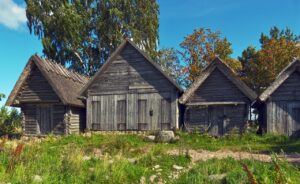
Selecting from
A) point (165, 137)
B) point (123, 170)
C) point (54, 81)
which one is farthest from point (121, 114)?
point (123, 170)

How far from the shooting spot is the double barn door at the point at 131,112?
2120cm

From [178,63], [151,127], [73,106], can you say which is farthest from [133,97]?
[178,63]

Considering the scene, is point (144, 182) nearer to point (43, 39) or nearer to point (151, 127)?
point (151, 127)

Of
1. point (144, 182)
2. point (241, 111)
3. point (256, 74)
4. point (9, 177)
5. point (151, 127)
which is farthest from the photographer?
point (256, 74)

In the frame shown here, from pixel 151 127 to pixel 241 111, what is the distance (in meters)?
6.16

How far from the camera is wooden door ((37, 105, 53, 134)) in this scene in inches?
891

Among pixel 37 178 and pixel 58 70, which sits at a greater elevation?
pixel 58 70

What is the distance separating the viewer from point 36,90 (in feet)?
74.3

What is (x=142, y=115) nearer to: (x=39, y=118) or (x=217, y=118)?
(x=217, y=118)

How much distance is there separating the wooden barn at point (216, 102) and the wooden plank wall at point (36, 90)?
960 cm

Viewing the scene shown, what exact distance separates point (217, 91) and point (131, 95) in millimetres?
6057

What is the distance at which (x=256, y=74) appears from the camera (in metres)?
33.0

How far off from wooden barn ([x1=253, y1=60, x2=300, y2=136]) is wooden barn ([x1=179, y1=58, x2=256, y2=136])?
1433 mm

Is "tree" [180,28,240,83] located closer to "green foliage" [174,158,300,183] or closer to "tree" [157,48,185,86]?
"tree" [157,48,185,86]
